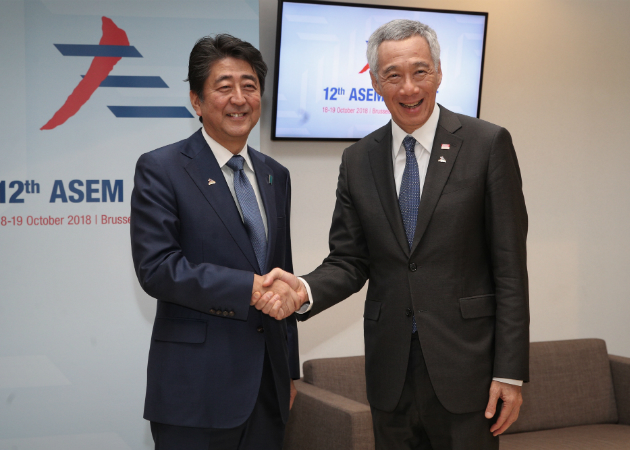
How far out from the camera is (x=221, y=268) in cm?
215

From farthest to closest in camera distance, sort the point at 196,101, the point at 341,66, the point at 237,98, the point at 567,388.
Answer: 1. the point at 567,388
2. the point at 341,66
3. the point at 196,101
4. the point at 237,98

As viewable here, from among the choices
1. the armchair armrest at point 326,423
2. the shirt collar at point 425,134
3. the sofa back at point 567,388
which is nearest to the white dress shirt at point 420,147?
the shirt collar at point 425,134

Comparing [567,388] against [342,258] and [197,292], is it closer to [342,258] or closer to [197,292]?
[342,258]

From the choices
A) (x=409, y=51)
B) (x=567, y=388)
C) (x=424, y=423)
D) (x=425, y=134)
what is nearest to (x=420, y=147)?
(x=425, y=134)

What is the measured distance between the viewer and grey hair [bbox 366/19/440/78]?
2.22 metres

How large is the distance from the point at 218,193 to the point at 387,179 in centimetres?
59

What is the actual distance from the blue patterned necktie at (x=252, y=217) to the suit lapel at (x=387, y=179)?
0.44m

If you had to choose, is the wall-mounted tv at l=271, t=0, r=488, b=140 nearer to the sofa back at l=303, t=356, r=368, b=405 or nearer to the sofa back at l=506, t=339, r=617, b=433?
the sofa back at l=303, t=356, r=368, b=405

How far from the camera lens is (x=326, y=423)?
127 inches

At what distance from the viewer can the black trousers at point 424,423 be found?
82.0 inches

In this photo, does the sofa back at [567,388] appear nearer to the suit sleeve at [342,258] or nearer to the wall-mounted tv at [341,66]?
the wall-mounted tv at [341,66]

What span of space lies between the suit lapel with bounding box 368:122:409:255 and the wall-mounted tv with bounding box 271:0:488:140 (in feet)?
5.24

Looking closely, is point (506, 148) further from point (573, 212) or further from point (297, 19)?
point (573, 212)

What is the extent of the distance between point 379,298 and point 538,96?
9.51 feet
